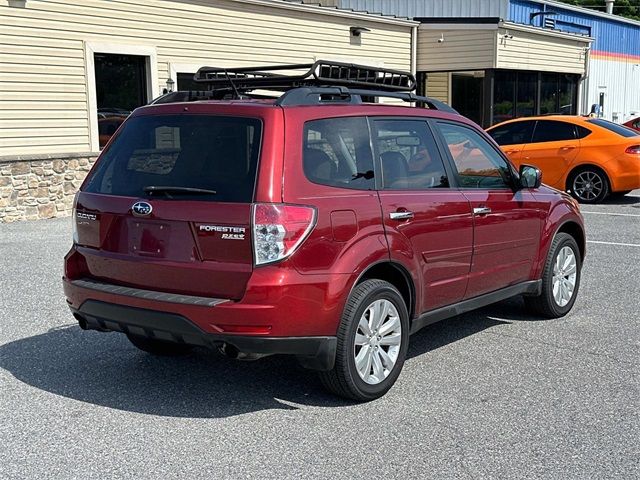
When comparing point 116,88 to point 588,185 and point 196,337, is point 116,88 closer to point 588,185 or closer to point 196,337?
point 588,185

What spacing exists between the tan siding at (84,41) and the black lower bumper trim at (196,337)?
30.0 ft

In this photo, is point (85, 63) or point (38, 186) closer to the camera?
point (38, 186)

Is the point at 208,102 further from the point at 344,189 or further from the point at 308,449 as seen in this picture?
the point at 308,449

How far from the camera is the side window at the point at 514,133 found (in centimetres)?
1512

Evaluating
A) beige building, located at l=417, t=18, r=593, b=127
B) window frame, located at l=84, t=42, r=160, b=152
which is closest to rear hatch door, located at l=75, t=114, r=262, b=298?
window frame, located at l=84, t=42, r=160, b=152

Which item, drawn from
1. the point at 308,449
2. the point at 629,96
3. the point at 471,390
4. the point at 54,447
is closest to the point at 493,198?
the point at 471,390

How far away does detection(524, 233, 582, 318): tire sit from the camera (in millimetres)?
6695

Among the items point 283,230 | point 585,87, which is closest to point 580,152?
point 283,230

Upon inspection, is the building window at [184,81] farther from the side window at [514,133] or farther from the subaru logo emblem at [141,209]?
the subaru logo emblem at [141,209]

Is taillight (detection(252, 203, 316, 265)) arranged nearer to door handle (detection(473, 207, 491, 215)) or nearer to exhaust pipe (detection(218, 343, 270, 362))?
exhaust pipe (detection(218, 343, 270, 362))

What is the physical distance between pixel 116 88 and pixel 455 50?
1113 cm

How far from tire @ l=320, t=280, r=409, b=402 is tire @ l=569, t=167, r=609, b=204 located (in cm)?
1059

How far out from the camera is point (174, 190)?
4555 millimetres

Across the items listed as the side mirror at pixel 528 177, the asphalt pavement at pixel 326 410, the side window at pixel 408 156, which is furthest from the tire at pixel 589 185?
the side window at pixel 408 156
